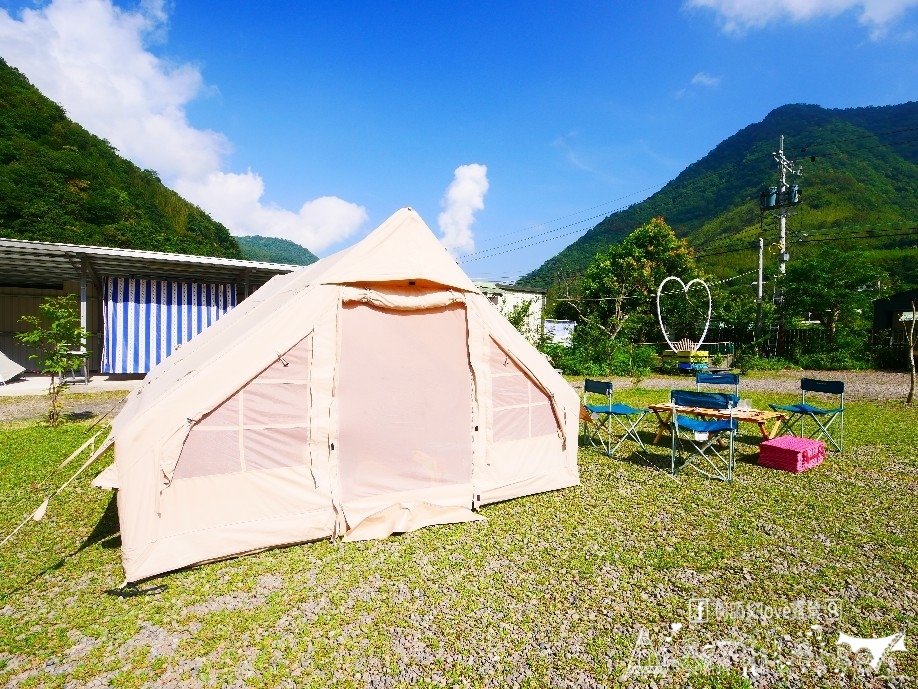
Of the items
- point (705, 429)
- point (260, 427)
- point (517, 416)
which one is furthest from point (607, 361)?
point (260, 427)

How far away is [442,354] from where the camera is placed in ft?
14.2

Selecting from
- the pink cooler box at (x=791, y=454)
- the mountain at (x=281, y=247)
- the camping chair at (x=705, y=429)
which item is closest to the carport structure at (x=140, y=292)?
the camping chair at (x=705, y=429)

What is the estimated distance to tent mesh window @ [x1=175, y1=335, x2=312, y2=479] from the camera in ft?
11.3

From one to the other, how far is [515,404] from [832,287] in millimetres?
20054

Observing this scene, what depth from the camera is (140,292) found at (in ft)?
42.4

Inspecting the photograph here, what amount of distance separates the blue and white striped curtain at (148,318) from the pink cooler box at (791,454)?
1367 centimetres

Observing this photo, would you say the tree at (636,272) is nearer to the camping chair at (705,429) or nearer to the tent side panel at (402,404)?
the camping chair at (705,429)

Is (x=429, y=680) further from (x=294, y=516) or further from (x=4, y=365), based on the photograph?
(x=4, y=365)

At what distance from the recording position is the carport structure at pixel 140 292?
1196cm

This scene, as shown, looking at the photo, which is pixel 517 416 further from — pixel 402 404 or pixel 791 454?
pixel 791 454

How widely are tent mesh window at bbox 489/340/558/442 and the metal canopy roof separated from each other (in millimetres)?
10046


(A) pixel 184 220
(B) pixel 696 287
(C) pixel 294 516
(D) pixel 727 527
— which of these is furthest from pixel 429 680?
(A) pixel 184 220

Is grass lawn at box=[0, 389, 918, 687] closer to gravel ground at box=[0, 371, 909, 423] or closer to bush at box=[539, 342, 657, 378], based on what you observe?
gravel ground at box=[0, 371, 909, 423]

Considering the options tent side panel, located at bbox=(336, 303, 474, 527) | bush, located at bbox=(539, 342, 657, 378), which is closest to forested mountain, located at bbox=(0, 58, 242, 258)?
bush, located at bbox=(539, 342, 657, 378)
